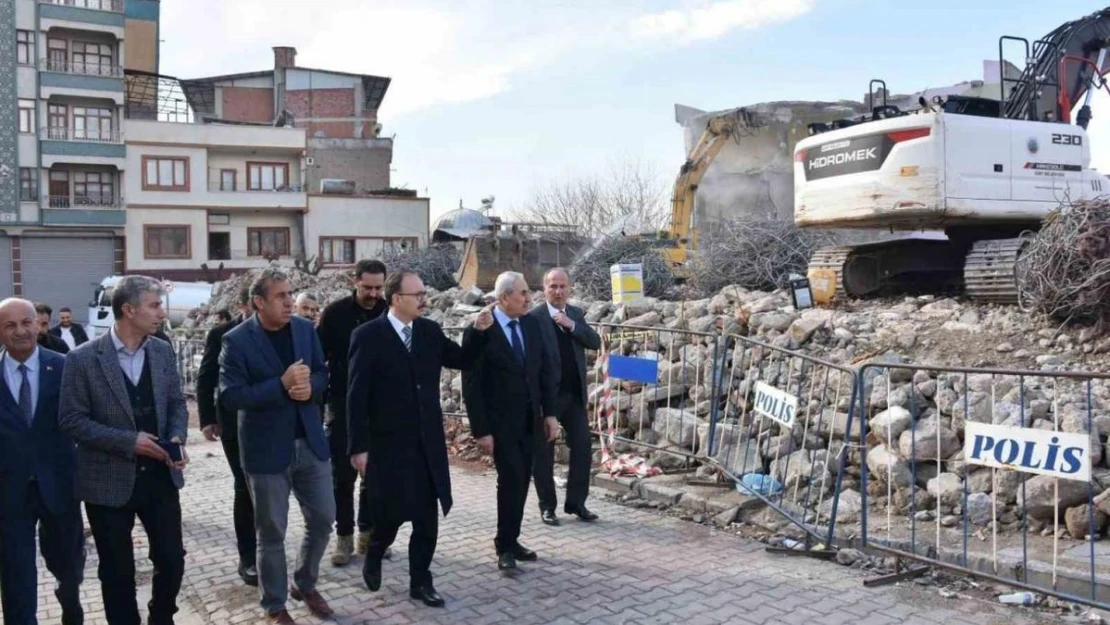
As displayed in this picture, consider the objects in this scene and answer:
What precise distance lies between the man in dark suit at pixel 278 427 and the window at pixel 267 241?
43401mm

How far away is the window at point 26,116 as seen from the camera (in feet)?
137

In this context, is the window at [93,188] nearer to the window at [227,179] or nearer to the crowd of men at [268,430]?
the window at [227,179]

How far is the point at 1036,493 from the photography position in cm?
616

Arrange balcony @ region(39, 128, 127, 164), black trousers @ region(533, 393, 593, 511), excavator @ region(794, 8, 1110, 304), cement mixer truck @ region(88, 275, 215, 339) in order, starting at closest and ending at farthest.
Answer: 1. black trousers @ region(533, 393, 593, 511)
2. excavator @ region(794, 8, 1110, 304)
3. cement mixer truck @ region(88, 275, 215, 339)
4. balcony @ region(39, 128, 127, 164)

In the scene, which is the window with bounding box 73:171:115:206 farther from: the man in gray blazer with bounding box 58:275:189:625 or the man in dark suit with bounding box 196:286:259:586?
the man in gray blazer with bounding box 58:275:189:625

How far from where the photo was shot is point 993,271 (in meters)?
10.2

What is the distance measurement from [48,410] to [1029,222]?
10169 mm

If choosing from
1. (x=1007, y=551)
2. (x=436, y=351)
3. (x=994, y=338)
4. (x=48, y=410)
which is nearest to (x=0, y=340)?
(x=48, y=410)

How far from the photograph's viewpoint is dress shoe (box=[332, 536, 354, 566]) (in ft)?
20.4

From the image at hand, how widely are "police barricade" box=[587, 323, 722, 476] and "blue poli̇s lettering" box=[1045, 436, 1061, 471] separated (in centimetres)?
325

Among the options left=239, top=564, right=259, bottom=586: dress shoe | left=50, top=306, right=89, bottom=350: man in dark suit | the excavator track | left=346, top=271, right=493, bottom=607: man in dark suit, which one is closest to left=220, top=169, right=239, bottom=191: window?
left=50, top=306, right=89, bottom=350: man in dark suit

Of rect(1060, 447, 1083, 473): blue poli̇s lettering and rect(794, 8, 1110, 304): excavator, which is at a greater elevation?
rect(794, 8, 1110, 304): excavator

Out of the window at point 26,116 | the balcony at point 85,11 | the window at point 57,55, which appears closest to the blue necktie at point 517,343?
the window at point 26,116

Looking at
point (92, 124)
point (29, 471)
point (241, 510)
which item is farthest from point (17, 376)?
point (92, 124)
